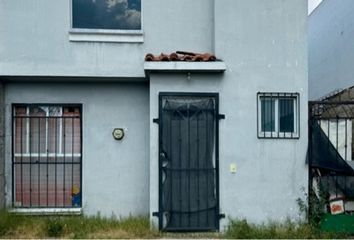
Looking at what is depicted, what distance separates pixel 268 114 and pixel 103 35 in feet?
10.8

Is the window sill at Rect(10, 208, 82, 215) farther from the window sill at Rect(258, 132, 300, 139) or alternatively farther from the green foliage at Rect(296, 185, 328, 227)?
the green foliage at Rect(296, 185, 328, 227)

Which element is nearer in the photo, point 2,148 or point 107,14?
point 2,148

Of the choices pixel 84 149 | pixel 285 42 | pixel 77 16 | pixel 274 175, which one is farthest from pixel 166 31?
pixel 274 175

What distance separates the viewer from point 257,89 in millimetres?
6918

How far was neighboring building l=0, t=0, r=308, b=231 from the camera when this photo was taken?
6.80 meters

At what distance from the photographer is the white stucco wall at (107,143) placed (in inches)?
289

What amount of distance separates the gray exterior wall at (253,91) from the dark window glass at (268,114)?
0.18 m

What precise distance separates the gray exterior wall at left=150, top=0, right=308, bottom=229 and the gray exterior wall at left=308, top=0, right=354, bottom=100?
5352 millimetres

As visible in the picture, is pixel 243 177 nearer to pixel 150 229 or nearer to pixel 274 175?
pixel 274 175

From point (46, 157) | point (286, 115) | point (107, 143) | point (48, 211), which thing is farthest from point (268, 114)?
point (48, 211)

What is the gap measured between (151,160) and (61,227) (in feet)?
6.34

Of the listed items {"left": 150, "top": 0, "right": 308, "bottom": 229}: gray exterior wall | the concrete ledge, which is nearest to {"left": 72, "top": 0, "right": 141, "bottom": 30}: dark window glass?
the concrete ledge

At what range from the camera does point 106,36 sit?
715 cm

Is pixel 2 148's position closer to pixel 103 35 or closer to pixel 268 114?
pixel 103 35
